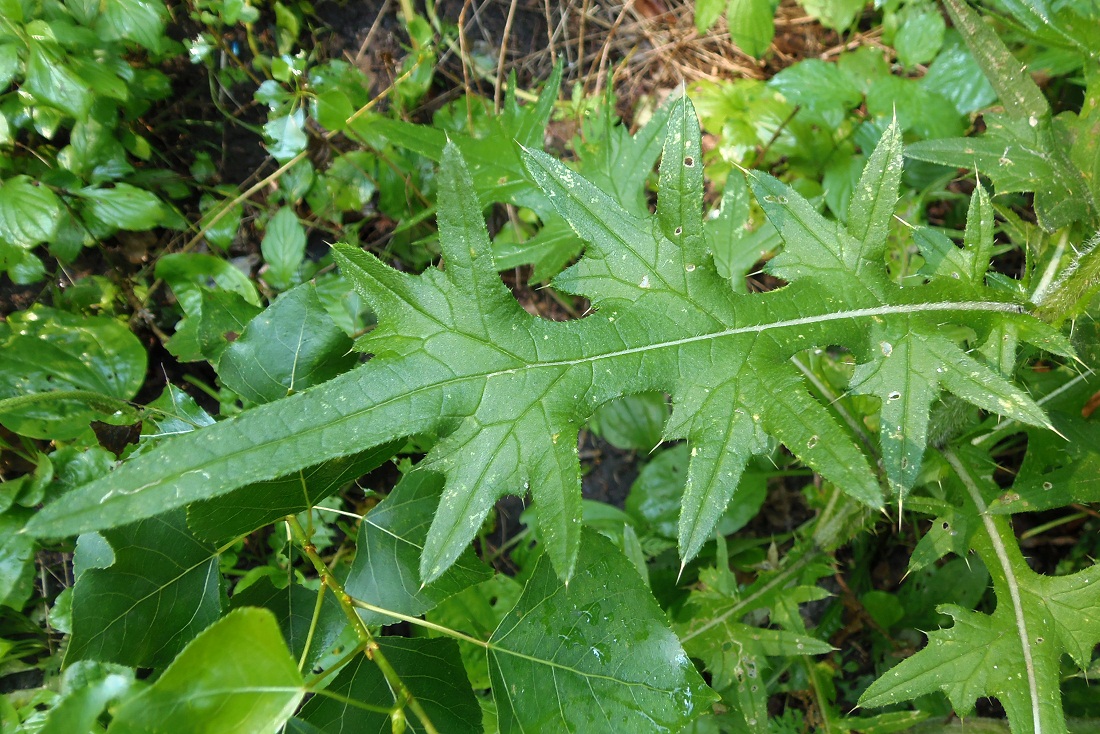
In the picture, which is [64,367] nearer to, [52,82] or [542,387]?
[52,82]

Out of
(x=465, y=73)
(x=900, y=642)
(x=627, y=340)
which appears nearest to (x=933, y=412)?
(x=627, y=340)

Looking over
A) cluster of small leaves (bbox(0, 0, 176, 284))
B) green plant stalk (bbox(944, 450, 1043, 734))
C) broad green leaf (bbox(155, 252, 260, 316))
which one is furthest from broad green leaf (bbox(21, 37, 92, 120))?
green plant stalk (bbox(944, 450, 1043, 734))

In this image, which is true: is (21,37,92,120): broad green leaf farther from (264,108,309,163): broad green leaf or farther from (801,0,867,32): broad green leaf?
(801,0,867,32): broad green leaf

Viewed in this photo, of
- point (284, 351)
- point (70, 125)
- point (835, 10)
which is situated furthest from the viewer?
point (835, 10)

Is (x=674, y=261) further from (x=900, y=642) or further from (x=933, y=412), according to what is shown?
(x=900, y=642)

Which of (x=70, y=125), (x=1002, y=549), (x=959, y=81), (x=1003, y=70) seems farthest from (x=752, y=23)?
(x=70, y=125)

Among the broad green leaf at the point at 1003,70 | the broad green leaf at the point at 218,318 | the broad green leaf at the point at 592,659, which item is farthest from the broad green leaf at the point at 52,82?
the broad green leaf at the point at 1003,70

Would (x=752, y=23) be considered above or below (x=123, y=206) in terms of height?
above
